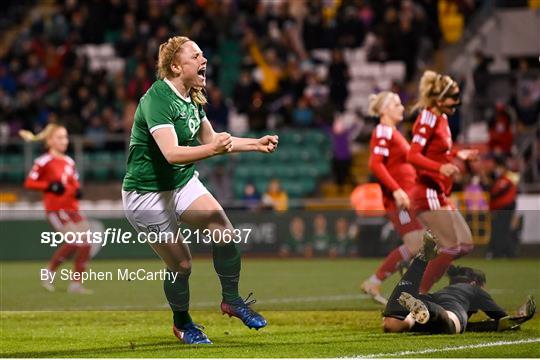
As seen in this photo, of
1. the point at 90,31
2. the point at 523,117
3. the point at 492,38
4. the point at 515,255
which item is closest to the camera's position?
the point at 515,255

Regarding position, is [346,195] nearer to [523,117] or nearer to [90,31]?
[523,117]

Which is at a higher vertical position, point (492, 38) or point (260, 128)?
point (492, 38)

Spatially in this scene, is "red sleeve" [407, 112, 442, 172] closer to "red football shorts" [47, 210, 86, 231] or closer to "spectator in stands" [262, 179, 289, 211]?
"red football shorts" [47, 210, 86, 231]

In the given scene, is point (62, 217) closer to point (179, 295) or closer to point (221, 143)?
point (179, 295)

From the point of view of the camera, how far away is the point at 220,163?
25109 mm

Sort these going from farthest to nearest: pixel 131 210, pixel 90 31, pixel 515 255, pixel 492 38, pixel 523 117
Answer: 1. pixel 90 31
2. pixel 492 38
3. pixel 523 117
4. pixel 515 255
5. pixel 131 210

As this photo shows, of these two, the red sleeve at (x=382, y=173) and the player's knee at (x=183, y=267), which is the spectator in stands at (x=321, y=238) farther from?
the player's knee at (x=183, y=267)

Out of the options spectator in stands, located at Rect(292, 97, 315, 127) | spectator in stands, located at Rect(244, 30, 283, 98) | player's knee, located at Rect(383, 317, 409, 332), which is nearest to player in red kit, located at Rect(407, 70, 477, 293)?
player's knee, located at Rect(383, 317, 409, 332)

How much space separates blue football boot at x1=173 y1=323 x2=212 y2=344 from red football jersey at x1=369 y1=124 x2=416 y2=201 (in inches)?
142

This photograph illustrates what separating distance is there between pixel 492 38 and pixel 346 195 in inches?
194

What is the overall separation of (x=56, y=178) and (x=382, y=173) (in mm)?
5545

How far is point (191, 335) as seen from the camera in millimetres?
9938

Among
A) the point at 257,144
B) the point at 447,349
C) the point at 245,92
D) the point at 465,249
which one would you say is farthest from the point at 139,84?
the point at 447,349

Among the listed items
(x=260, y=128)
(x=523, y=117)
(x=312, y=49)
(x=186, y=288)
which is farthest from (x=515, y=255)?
(x=312, y=49)
